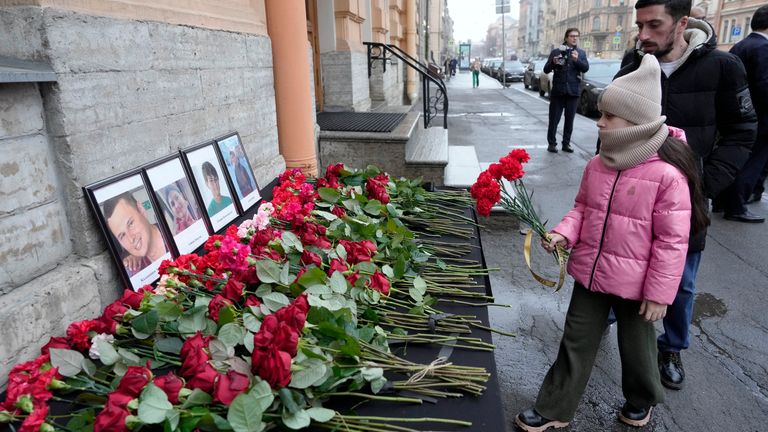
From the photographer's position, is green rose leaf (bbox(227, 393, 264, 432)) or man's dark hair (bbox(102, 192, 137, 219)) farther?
man's dark hair (bbox(102, 192, 137, 219))

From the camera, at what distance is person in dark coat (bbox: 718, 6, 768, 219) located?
14.7ft

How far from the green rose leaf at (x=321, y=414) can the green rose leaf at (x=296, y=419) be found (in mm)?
15

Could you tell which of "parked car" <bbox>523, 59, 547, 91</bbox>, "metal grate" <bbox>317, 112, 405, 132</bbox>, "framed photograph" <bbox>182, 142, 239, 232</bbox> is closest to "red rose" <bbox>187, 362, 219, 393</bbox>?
"framed photograph" <bbox>182, 142, 239, 232</bbox>

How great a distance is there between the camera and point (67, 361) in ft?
4.93

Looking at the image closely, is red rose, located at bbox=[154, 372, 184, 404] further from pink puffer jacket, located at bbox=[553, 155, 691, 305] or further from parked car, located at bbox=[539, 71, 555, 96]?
Answer: parked car, located at bbox=[539, 71, 555, 96]

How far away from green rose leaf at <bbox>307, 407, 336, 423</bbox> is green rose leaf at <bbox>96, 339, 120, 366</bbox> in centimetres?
64

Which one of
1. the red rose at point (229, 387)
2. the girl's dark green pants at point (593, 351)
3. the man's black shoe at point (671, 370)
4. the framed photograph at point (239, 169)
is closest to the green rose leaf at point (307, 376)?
the red rose at point (229, 387)

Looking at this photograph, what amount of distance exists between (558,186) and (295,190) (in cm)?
488

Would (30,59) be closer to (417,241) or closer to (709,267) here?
(417,241)

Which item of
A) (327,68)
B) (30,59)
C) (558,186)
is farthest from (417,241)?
(327,68)

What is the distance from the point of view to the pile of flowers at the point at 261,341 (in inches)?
50.5

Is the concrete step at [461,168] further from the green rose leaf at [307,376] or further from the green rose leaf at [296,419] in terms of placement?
the green rose leaf at [296,419]

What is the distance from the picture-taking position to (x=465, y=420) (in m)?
1.42

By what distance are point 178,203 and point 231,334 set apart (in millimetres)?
1263
